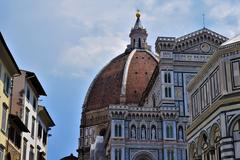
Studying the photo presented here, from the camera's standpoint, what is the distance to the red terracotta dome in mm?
93950

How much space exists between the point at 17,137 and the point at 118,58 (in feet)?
249

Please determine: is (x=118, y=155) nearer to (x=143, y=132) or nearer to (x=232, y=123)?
(x=143, y=132)

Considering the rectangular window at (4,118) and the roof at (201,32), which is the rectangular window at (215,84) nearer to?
the rectangular window at (4,118)

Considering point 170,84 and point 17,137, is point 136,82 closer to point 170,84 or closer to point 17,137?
point 170,84

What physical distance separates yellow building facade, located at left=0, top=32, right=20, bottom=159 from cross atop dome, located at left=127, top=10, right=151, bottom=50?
77.2m

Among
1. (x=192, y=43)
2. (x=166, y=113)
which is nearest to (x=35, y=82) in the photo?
(x=166, y=113)

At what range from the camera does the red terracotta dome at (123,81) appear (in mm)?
93950

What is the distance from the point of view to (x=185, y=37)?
57.3 m

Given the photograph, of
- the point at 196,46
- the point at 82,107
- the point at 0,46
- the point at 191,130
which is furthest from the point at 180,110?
the point at 82,107

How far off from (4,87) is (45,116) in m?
12.0

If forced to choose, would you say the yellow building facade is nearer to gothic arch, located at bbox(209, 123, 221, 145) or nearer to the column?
gothic arch, located at bbox(209, 123, 221, 145)

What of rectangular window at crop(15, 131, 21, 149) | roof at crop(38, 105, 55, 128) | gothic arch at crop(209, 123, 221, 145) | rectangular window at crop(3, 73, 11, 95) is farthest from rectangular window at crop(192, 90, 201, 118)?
roof at crop(38, 105, 55, 128)

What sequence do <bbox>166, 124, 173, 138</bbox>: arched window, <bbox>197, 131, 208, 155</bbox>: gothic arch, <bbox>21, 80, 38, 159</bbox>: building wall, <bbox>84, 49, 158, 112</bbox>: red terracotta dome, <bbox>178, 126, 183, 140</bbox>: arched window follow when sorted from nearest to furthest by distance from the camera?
<bbox>197, 131, 208, 155</bbox>: gothic arch
<bbox>21, 80, 38, 159</bbox>: building wall
<bbox>166, 124, 173, 138</bbox>: arched window
<bbox>178, 126, 183, 140</bbox>: arched window
<bbox>84, 49, 158, 112</bbox>: red terracotta dome

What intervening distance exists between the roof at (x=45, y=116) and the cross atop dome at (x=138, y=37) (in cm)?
6455
